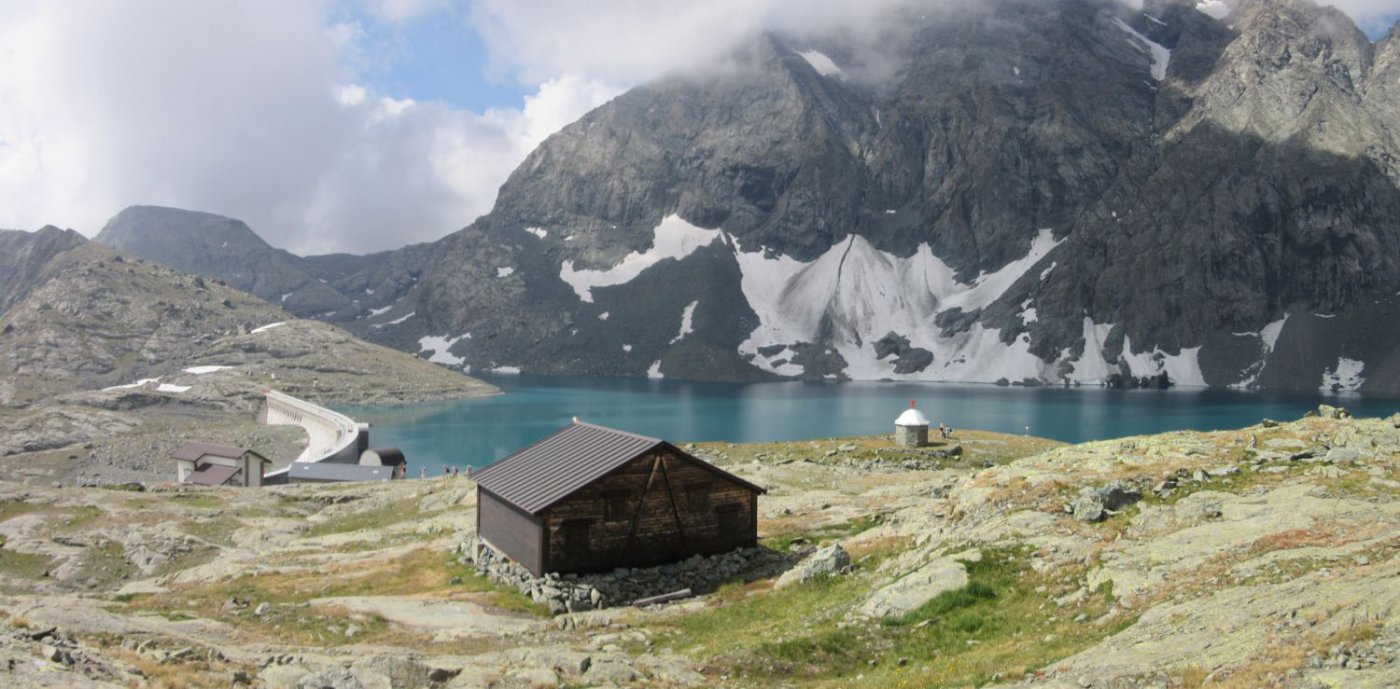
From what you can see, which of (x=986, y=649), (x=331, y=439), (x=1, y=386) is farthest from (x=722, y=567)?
(x=1, y=386)

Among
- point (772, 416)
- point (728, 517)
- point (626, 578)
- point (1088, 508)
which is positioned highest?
point (1088, 508)

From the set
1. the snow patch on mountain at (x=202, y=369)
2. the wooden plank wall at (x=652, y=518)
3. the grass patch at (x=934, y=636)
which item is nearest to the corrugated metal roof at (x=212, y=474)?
the wooden plank wall at (x=652, y=518)

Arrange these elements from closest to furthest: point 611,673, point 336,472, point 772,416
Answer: point 611,673, point 336,472, point 772,416

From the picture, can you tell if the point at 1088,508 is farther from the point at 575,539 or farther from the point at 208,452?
the point at 208,452

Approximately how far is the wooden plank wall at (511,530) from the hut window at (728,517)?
7458 mm

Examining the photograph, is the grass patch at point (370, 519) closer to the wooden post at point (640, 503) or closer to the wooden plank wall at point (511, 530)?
the wooden plank wall at point (511, 530)

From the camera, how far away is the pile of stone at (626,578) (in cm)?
3034

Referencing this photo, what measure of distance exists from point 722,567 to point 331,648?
48.3ft

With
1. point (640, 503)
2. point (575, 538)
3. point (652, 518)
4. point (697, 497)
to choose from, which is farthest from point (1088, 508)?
point (575, 538)

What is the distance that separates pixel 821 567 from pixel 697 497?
8.09 meters

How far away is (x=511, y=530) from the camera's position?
34.7m

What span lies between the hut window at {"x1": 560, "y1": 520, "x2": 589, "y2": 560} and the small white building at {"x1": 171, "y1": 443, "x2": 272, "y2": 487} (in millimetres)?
56007

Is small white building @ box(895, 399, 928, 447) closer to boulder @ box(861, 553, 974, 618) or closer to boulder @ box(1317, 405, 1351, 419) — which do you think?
boulder @ box(1317, 405, 1351, 419)

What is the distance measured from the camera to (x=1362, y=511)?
71.6 feet
